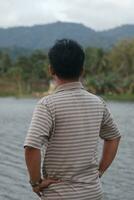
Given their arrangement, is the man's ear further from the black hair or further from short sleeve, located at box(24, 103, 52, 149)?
short sleeve, located at box(24, 103, 52, 149)

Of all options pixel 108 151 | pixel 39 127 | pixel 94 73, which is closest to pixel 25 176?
pixel 108 151

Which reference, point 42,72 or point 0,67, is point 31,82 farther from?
point 0,67

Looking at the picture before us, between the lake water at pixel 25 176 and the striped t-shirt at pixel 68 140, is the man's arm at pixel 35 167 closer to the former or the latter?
the striped t-shirt at pixel 68 140

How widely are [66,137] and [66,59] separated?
1.53 feet

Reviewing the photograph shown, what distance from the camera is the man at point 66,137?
3619mm

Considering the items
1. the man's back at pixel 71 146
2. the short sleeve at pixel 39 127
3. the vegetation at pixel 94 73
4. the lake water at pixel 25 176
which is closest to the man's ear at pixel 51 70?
the man's back at pixel 71 146

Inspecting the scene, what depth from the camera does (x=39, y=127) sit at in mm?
3559

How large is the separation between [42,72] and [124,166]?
9521 centimetres

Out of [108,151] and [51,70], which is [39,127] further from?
[108,151]

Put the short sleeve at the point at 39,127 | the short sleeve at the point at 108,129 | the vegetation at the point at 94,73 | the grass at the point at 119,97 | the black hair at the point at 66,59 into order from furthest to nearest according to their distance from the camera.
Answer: the vegetation at the point at 94,73
the grass at the point at 119,97
the short sleeve at the point at 108,129
the black hair at the point at 66,59
the short sleeve at the point at 39,127

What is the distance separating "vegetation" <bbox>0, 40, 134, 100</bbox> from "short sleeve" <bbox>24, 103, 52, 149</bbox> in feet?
271

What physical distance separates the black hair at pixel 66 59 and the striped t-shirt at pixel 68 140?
7cm

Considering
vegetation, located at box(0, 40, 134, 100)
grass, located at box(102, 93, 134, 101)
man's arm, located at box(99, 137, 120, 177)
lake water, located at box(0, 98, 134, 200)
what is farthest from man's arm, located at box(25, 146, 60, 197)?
vegetation, located at box(0, 40, 134, 100)

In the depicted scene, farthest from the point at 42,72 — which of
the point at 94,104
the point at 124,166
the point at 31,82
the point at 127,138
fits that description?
the point at 94,104
